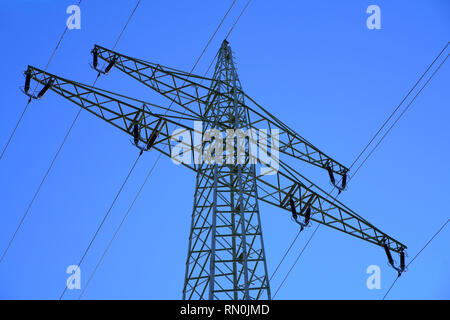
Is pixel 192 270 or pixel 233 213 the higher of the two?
pixel 233 213

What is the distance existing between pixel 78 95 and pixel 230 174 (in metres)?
6.03
